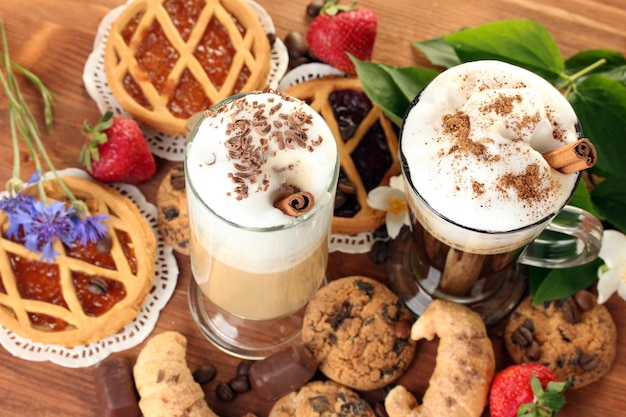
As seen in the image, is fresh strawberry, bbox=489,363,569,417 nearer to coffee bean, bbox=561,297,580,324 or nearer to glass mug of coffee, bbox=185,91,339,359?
coffee bean, bbox=561,297,580,324

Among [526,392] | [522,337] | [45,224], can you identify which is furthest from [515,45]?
[45,224]

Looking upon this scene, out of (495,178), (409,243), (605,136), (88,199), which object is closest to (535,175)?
(495,178)

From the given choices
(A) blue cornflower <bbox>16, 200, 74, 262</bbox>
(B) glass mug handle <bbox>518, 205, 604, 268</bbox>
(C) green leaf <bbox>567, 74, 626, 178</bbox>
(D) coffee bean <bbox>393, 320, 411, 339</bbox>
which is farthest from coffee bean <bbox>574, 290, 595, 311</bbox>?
(A) blue cornflower <bbox>16, 200, 74, 262</bbox>

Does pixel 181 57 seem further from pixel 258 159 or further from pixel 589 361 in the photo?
pixel 589 361

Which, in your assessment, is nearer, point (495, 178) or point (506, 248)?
point (495, 178)

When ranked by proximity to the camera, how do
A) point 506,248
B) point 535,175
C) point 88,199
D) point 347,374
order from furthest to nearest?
point 88,199
point 347,374
point 506,248
point 535,175

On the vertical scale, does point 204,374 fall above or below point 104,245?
below

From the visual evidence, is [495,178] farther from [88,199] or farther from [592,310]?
[88,199]
